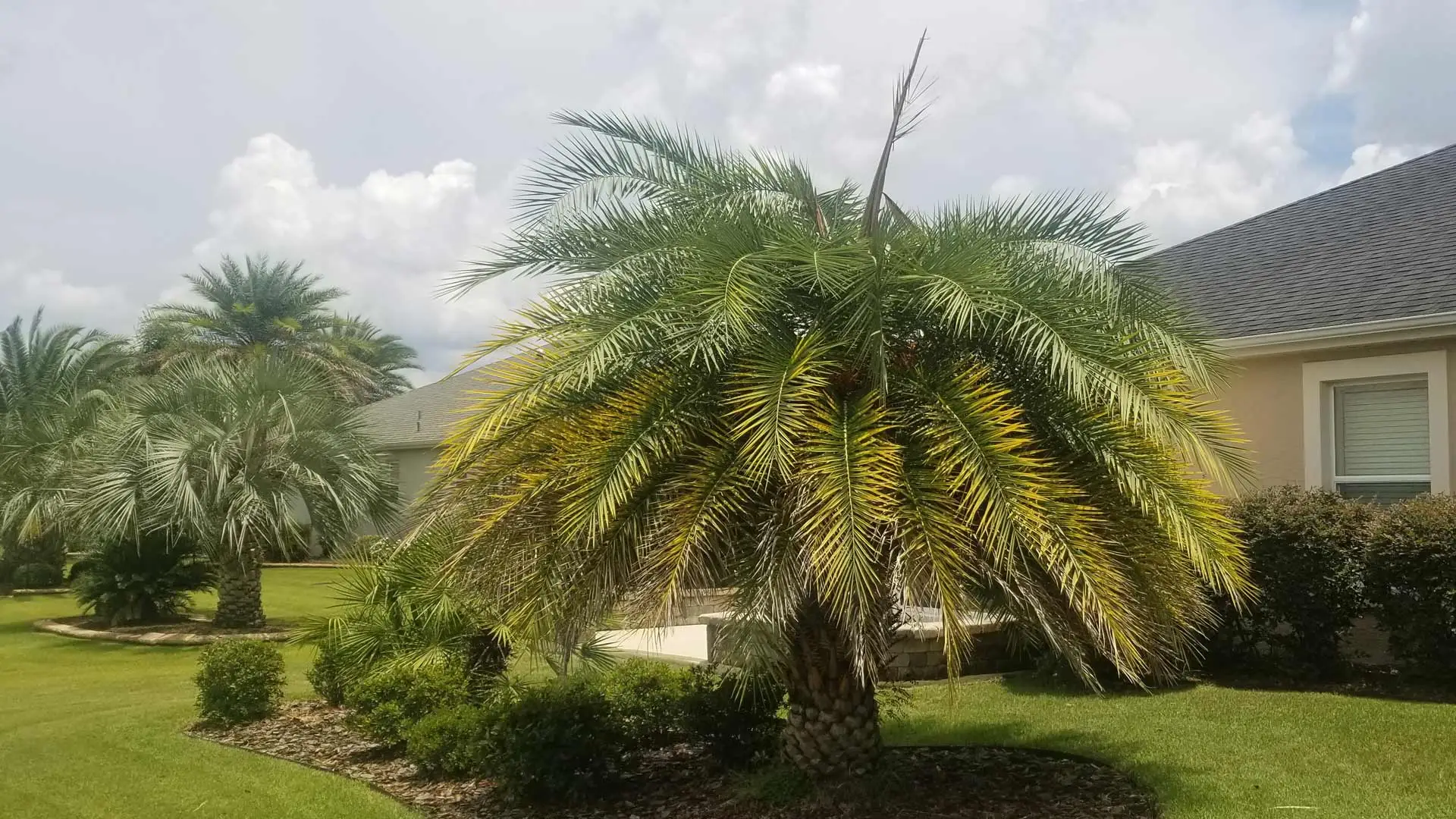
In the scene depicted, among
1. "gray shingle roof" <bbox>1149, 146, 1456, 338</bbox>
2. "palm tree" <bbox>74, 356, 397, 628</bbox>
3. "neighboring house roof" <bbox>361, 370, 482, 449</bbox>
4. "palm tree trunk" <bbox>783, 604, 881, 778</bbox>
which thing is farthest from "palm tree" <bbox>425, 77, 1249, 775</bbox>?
"neighboring house roof" <bbox>361, 370, 482, 449</bbox>

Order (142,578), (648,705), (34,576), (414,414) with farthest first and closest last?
(414,414) → (34,576) → (142,578) → (648,705)

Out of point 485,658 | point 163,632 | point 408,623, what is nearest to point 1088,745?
point 485,658

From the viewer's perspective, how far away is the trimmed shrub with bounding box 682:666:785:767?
792cm

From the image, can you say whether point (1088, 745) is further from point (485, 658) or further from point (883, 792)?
point (485, 658)

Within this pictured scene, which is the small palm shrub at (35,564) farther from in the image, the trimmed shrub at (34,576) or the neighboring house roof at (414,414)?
the neighboring house roof at (414,414)

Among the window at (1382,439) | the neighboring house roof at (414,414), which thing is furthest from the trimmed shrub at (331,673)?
the neighboring house roof at (414,414)

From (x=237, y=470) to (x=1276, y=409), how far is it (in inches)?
567

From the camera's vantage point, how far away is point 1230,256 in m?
14.2

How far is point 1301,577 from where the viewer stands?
9547mm

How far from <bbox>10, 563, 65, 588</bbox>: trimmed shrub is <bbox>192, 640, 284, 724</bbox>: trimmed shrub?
20.2m

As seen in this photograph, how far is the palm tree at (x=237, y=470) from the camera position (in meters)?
17.6

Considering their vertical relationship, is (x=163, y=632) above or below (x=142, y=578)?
below

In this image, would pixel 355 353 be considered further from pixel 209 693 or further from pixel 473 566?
pixel 473 566

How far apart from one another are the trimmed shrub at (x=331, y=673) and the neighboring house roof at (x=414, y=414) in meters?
18.8
